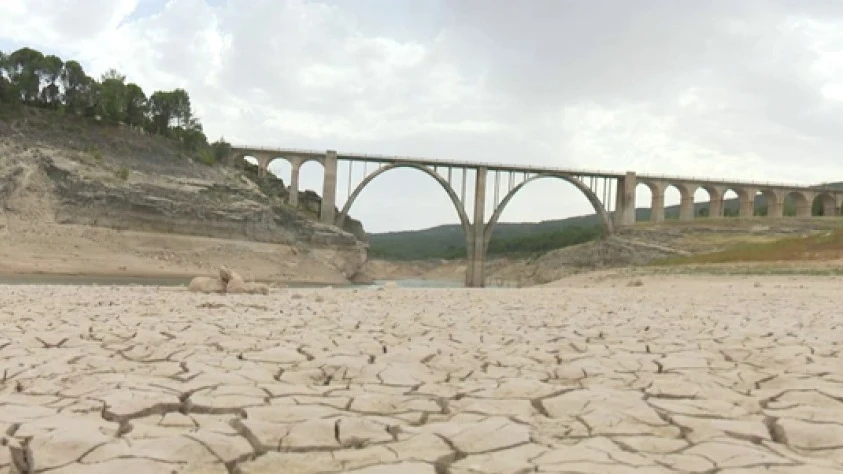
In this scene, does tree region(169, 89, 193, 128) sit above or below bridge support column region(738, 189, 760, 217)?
above

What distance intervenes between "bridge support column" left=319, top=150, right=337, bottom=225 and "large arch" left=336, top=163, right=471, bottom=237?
4.02 feet

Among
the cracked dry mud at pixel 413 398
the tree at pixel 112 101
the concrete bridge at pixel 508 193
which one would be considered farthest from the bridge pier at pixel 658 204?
the cracked dry mud at pixel 413 398

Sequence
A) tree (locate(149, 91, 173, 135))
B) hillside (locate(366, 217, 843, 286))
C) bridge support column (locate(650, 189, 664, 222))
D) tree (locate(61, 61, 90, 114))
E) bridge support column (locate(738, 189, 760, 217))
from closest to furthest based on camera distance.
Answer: tree (locate(61, 61, 90, 114))
hillside (locate(366, 217, 843, 286))
tree (locate(149, 91, 173, 135))
bridge support column (locate(650, 189, 664, 222))
bridge support column (locate(738, 189, 760, 217))

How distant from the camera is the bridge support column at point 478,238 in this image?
6606 centimetres

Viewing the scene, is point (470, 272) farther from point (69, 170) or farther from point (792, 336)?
point (792, 336)

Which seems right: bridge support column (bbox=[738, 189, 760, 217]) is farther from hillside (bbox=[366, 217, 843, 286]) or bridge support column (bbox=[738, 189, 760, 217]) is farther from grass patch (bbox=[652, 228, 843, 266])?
grass patch (bbox=[652, 228, 843, 266])

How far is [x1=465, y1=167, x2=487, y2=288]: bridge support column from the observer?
66.1m

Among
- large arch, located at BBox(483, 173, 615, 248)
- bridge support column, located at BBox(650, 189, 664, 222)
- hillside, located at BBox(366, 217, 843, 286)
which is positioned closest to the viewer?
hillside, located at BBox(366, 217, 843, 286)

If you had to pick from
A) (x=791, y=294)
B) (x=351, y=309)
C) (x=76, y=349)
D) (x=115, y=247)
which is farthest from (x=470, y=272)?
(x=76, y=349)

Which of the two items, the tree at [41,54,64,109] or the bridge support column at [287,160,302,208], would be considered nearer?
the tree at [41,54,64,109]

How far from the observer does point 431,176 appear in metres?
65.1

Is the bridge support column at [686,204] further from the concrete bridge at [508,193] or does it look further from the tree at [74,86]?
the tree at [74,86]

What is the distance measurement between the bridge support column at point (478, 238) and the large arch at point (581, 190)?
23.7 inches

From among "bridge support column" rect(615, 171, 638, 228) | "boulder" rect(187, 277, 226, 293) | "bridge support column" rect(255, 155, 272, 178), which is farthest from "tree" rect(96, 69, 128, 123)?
"bridge support column" rect(615, 171, 638, 228)
